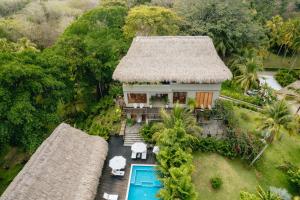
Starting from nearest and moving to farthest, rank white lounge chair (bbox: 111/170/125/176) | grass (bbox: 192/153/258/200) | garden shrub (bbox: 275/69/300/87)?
grass (bbox: 192/153/258/200) < white lounge chair (bbox: 111/170/125/176) < garden shrub (bbox: 275/69/300/87)

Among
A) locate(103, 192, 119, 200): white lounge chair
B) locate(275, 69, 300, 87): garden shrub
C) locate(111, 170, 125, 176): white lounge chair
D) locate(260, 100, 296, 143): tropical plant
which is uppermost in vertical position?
locate(260, 100, 296, 143): tropical plant

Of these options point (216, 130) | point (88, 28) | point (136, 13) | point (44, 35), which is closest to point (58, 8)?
point (44, 35)

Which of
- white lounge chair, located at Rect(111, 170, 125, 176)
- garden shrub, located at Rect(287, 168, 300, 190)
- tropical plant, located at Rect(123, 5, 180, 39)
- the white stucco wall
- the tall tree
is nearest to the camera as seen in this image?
garden shrub, located at Rect(287, 168, 300, 190)

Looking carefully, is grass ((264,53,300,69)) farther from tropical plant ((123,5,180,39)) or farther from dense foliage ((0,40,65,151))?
dense foliage ((0,40,65,151))

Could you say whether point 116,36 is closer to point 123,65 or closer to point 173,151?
point 123,65

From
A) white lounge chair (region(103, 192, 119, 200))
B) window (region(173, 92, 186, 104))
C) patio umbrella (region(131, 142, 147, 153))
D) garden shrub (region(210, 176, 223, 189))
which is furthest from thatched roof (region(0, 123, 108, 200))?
garden shrub (region(210, 176, 223, 189))

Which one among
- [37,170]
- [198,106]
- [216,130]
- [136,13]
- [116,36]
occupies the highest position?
[136,13]
